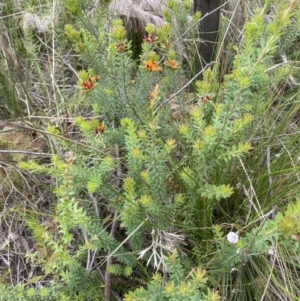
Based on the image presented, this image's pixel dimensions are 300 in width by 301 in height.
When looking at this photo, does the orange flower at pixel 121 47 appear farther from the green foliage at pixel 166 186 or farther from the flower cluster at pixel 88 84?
the flower cluster at pixel 88 84

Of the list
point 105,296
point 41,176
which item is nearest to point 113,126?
point 41,176

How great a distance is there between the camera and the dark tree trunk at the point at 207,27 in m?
1.57

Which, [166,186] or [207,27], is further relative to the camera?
[207,27]

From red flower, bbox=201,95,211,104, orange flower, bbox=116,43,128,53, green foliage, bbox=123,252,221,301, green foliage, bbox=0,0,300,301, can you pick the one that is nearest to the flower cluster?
green foliage, bbox=0,0,300,301

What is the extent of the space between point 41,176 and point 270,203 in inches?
31.9

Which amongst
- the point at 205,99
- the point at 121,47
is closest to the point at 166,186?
the point at 205,99

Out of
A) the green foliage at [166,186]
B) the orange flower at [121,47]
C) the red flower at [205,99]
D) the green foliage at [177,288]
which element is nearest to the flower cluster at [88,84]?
the green foliage at [166,186]

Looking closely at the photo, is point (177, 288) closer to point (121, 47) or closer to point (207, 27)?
point (121, 47)

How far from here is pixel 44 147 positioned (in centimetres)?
162

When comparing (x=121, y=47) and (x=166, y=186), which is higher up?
(x=121, y=47)

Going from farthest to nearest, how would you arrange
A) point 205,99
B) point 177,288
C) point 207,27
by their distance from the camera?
point 207,27 → point 205,99 → point 177,288

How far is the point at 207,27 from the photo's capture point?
165 cm

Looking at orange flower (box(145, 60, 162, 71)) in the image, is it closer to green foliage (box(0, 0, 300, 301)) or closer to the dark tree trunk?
green foliage (box(0, 0, 300, 301))

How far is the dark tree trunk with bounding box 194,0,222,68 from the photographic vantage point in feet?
5.16
